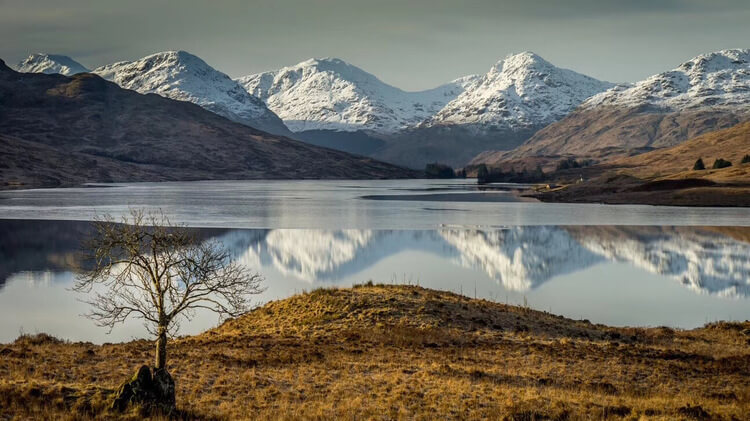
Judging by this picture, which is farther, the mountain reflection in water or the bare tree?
the mountain reflection in water

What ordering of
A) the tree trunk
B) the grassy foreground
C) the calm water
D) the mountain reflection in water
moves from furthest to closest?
the mountain reflection in water, the calm water, the tree trunk, the grassy foreground

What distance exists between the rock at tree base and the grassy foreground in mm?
486

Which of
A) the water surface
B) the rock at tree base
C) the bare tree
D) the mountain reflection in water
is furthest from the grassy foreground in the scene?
the mountain reflection in water

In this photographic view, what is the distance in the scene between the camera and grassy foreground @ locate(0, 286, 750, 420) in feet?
68.6

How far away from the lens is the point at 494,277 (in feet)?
180

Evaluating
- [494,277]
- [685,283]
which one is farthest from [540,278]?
[685,283]

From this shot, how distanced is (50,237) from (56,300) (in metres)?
35.7

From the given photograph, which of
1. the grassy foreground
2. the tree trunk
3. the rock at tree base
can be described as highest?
the tree trunk

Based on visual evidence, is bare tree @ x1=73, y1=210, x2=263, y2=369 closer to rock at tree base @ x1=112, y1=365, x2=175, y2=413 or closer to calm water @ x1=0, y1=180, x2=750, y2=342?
rock at tree base @ x1=112, y1=365, x2=175, y2=413

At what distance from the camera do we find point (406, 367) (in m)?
27.1

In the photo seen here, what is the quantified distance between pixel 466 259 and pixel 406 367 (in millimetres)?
37966

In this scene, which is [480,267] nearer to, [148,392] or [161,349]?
[161,349]

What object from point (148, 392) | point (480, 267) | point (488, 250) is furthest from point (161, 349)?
point (488, 250)

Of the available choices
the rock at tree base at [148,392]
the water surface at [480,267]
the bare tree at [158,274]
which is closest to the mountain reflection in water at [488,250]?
the water surface at [480,267]
